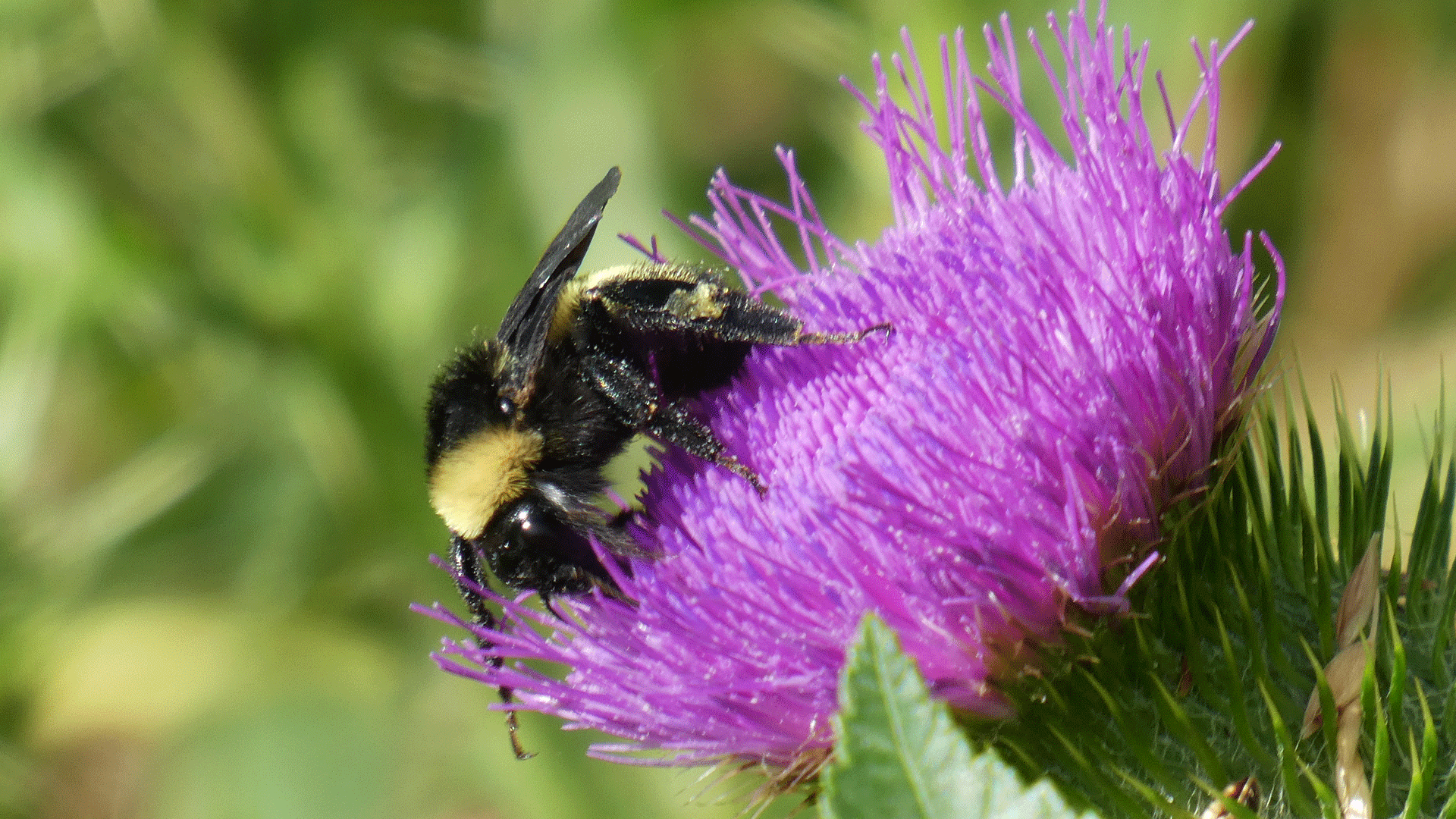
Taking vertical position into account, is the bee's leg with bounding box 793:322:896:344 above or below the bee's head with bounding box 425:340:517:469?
below

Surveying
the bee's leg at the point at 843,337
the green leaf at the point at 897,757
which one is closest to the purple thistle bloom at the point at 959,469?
the bee's leg at the point at 843,337

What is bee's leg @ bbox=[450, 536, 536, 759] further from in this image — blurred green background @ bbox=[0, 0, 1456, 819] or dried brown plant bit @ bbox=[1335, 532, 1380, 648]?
blurred green background @ bbox=[0, 0, 1456, 819]

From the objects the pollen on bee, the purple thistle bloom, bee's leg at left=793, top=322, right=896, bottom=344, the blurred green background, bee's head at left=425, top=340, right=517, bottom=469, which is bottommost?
the purple thistle bloom

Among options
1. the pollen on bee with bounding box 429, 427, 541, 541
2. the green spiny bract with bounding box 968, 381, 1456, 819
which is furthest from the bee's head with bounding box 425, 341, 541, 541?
the green spiny bract with bounding box 968, 381, 1456, 819

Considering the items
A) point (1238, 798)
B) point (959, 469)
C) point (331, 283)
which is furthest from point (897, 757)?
point (331, 283)

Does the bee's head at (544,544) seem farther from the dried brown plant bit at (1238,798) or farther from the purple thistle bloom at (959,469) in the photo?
the dried brown plant bit at (1238,798)

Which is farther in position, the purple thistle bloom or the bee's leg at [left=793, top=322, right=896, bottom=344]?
the bee's leg at [left=793, top=322, right=896, bottom=344]

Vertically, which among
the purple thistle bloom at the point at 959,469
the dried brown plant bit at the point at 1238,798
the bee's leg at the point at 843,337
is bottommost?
the dried brown plant bit at the point at 1238,798
